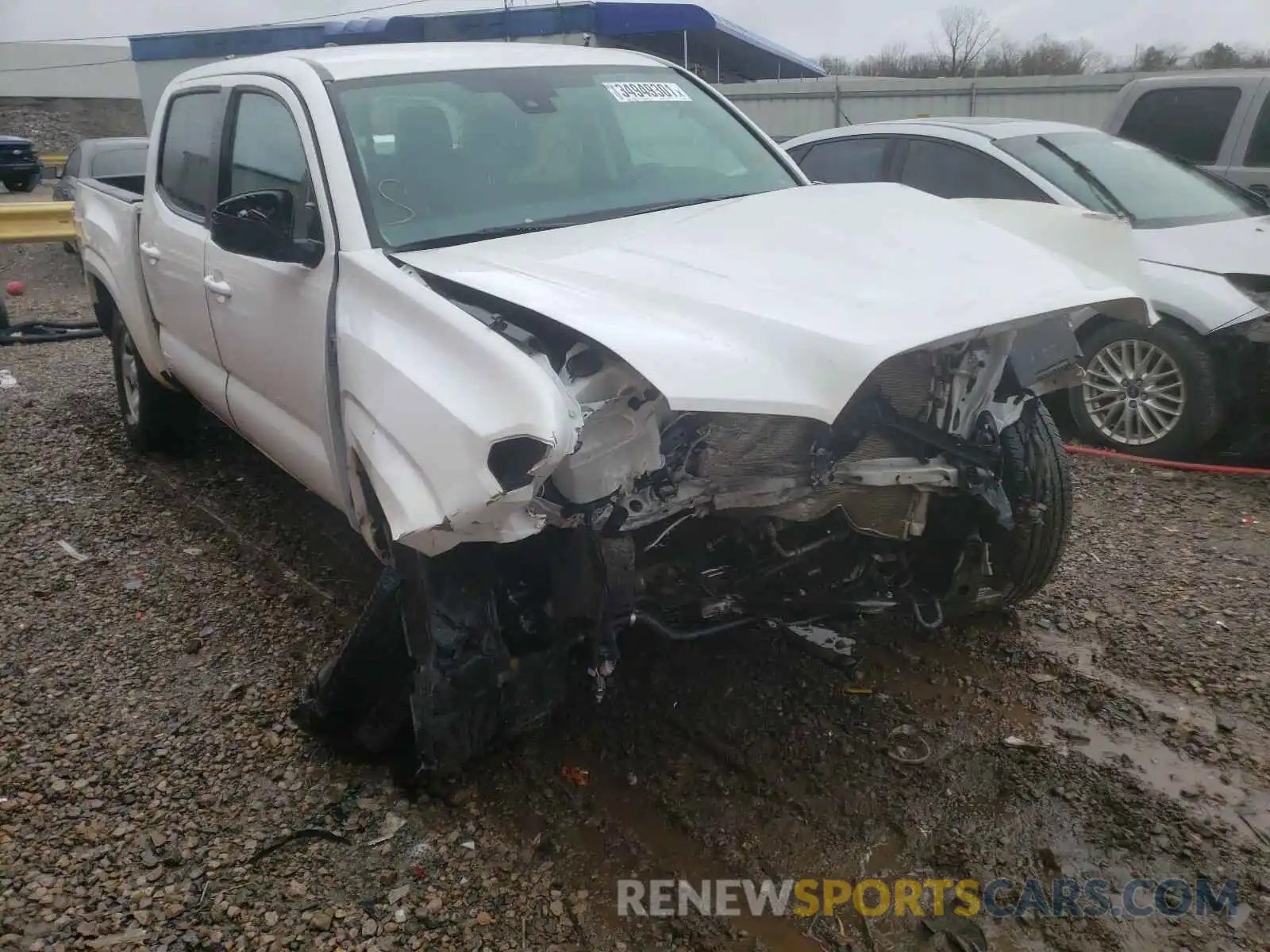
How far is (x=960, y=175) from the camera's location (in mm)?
5883

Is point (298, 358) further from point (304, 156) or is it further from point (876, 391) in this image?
point (876, 391)

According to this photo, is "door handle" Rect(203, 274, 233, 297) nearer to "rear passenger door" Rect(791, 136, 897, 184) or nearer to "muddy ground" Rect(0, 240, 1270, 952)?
"muddy ground" Rect(0, 240, 1270, 952)

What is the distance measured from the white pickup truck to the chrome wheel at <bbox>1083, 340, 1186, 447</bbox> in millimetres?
2150

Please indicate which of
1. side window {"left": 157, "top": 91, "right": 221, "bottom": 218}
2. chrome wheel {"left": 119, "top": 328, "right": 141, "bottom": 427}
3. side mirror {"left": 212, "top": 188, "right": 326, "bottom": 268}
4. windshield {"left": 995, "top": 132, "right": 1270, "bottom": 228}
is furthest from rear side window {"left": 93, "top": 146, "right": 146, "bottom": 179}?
windshield {"left": 995, "top": 132, "right": 1270, "bottom": 228}

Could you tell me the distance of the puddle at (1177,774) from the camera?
266cm

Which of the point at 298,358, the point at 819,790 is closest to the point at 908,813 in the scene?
the point at 819,790

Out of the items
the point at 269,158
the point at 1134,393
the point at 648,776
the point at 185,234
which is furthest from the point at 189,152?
the point at 1134,393

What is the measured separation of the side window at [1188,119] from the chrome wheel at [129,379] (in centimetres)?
647

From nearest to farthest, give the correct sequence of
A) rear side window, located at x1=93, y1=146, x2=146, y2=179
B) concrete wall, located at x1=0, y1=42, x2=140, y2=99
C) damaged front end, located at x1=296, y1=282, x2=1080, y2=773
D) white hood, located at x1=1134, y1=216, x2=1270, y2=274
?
damaged front end, located at x1=296, y1=282, x2=1080, y2=773 < white hood, located at x1=1134, y1=216, x2=1270, y2=274 < rear side window, located at x1=93, y1=146, x2=146, y2=179 < concrete wall, located at x1=0, y1=42, x2=140, y2=99

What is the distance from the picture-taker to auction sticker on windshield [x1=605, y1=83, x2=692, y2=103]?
12.5 feet

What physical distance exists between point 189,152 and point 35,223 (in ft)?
21.2

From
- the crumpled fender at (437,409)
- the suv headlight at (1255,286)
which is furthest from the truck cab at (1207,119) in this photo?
the crumpled fender at (437,409)

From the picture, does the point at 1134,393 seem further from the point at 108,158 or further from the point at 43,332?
the point at 108,158

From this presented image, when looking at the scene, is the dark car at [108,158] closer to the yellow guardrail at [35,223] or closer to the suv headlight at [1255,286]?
the yellow guardrail at [35,223]
